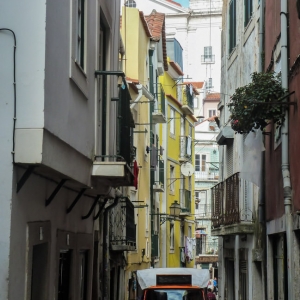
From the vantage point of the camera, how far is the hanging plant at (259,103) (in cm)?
1320

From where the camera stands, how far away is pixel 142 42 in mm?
32281

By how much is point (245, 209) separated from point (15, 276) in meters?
12.3

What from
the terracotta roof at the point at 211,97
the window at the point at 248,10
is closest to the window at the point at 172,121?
the window at the point at 248,10

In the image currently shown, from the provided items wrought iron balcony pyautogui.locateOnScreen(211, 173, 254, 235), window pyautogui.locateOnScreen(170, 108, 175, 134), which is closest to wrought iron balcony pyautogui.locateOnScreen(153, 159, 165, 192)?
window pyautogui.locateOnScreen(170, 108, 175, 134)

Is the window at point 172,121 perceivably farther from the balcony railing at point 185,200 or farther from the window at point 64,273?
the window at point 64,273

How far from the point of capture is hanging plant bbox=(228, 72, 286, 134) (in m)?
13.2

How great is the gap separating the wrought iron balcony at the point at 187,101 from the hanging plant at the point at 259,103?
32.1 m

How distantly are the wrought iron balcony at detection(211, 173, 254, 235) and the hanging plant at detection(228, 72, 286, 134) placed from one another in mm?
4491

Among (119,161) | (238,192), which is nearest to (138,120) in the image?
(238,192)

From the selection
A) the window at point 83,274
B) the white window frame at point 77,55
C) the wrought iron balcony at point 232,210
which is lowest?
the window at point 83,274

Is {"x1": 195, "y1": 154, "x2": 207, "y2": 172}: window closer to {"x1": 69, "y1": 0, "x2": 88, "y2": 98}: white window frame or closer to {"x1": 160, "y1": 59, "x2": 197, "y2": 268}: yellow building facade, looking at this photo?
{"x1": 160, "y1": 59, "x2": 197, "y2": 268}: yellow building facade

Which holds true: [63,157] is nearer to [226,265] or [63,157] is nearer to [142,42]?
[226,265]

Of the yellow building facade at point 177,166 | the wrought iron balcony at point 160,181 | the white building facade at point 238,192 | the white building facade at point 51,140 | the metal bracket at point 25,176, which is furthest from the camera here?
the yellow building facade at point 177,166

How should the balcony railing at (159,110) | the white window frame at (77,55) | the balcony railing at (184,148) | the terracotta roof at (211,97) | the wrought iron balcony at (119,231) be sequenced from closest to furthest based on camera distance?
the white window frame at (77,55), the wrought iron balcony at (119,231), the balcony railing at (159,110), the balcony railing at (184,148), the terracotta roof at (211,97)
